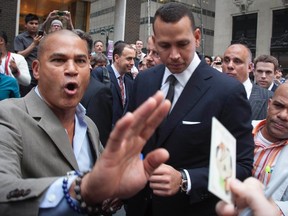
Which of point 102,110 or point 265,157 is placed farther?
point 102,110

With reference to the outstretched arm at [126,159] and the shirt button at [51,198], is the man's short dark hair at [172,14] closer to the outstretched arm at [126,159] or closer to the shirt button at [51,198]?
the outstretched arm at [126,159]

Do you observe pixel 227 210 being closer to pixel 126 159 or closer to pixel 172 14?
pixel 126 159

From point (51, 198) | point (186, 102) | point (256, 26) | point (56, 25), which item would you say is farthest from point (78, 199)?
point (256, 26)

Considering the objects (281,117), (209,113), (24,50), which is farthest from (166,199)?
(24,50)

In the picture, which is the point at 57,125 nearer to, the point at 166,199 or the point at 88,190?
the point at 88,190

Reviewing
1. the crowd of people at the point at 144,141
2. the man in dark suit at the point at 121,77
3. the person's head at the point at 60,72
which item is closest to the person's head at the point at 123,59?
the man in dark suit at the point at 121,77

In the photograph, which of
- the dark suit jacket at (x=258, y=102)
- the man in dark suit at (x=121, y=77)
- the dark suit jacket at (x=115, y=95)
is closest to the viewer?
the dark suit jacket at (x=258, y=102)

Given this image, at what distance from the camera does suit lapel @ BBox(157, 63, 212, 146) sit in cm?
245

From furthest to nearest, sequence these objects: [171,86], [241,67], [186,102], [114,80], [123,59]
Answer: [123,59], [114,80], [241,67], [171,86], [186,102]

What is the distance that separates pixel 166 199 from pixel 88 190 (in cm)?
118

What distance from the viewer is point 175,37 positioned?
8.45 ft

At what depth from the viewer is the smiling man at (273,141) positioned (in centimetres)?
266

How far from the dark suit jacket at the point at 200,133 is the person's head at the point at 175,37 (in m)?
0.18

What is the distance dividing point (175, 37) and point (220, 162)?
1508mm
